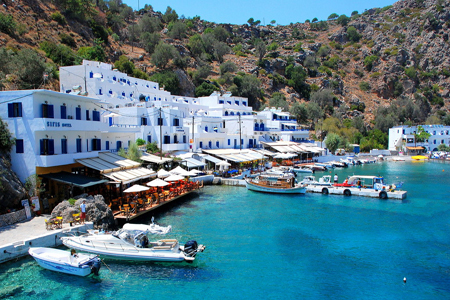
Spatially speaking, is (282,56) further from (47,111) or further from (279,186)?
(47,111)

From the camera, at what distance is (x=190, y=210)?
2966 centimetres

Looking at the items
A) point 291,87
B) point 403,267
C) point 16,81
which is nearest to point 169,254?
point 403,267

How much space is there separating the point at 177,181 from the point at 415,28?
474 feet

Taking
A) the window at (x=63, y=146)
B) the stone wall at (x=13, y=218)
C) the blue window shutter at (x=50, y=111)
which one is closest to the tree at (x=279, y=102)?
the window at (x=63, y=146)

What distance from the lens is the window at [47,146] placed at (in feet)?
76.1

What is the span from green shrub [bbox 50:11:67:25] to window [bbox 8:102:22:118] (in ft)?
214

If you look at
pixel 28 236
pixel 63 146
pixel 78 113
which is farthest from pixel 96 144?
pixel 28 236

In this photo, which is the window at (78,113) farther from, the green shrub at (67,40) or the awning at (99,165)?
the green shrub at (67,40)

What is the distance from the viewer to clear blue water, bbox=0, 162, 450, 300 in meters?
15.7

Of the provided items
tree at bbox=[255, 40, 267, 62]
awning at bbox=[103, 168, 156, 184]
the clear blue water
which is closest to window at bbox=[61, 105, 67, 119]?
awning at bbox=[103, 168, 156, 184]

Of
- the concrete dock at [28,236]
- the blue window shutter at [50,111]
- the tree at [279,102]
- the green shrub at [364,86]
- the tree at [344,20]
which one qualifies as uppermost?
the tree at [344,20]

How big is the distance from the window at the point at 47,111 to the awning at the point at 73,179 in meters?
4.40

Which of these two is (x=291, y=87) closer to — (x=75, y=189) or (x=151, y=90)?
(x=151, y=90)

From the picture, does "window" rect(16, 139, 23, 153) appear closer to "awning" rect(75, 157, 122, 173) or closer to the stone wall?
"awning" rect(75, 157, 122, 173)
